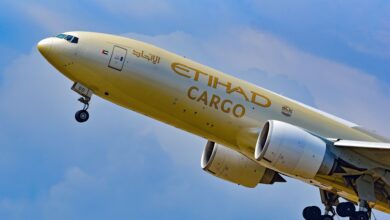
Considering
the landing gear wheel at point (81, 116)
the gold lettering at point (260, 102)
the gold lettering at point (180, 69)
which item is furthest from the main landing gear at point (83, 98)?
the gold lettering at point (260, 102)

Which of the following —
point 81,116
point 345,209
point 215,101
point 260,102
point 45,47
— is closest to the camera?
point 45,47

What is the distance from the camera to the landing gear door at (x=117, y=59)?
4531 cm

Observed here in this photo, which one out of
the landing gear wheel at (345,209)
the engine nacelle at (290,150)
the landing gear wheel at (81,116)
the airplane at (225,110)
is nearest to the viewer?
the engine nacelle at (290,150)

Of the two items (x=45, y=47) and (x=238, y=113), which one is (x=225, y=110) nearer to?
(x=238, y=113)

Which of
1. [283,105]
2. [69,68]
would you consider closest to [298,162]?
[283,105]

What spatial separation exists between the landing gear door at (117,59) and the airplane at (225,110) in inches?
1.6

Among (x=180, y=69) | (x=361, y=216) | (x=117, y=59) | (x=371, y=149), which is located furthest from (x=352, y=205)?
(x=117, y=59)

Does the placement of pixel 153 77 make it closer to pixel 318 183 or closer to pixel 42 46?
pixel 42 46

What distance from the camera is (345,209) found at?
49062 mm

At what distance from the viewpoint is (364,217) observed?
4688cm

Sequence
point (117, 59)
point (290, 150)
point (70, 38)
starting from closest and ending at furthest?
point (290, 150) → point (117, 59) → point (70, 38)

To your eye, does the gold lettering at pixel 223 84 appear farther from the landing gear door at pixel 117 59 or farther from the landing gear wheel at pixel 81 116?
the landing gear wheel at pixel 81 116

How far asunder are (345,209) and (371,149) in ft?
Result: 12.8

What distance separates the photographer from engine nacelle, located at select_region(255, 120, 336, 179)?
1750 inches
